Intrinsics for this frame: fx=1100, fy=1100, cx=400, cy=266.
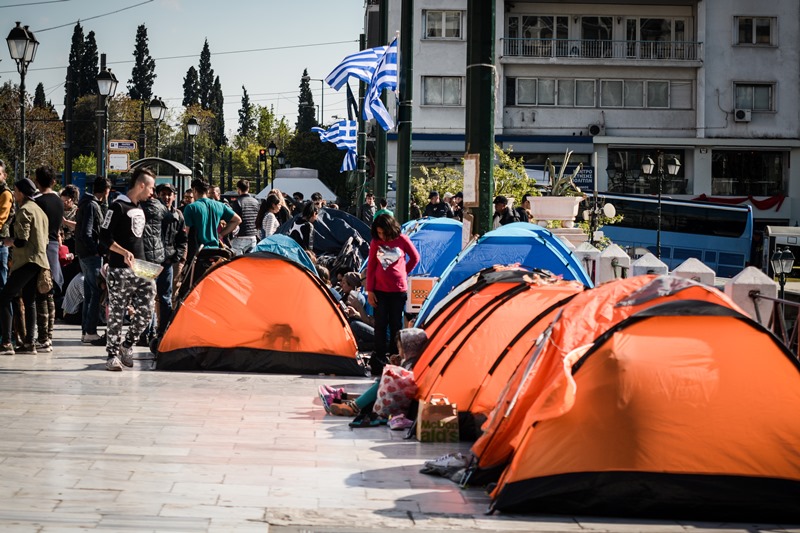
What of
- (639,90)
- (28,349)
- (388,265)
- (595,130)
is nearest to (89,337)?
(28,349)

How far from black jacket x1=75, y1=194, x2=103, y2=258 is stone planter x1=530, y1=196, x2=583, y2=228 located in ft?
26.5

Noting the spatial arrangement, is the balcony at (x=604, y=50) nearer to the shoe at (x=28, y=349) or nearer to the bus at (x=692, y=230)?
the bus at (x=692, y=230)

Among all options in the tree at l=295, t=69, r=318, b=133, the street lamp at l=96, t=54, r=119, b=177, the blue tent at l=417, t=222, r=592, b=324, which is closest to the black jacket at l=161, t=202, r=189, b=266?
the blue tent at l=417, t=222, r=592, b=324

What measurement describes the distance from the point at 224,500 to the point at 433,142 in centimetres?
4942

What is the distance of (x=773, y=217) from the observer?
58156mm

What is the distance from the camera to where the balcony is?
57.2 m

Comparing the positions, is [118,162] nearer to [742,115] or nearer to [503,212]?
[503,212]

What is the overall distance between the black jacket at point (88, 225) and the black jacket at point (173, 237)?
3.82 ft

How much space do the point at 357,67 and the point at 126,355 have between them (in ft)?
43.4

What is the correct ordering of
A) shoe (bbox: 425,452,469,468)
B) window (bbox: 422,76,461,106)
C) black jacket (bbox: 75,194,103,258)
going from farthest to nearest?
window (bbox: 422,76,461,106) → black jacket (bbox: 75,194,103,258) → shoe (bbox: 425,452,469,468)

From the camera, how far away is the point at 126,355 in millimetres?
12883

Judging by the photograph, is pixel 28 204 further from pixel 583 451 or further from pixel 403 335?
pixel 583 451

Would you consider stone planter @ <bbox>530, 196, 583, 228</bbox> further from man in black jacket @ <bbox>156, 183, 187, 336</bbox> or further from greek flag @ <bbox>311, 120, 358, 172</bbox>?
greek flag @ <bbox>311, 120, 358, 172</bbox>

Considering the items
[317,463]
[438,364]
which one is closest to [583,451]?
[317,463]
